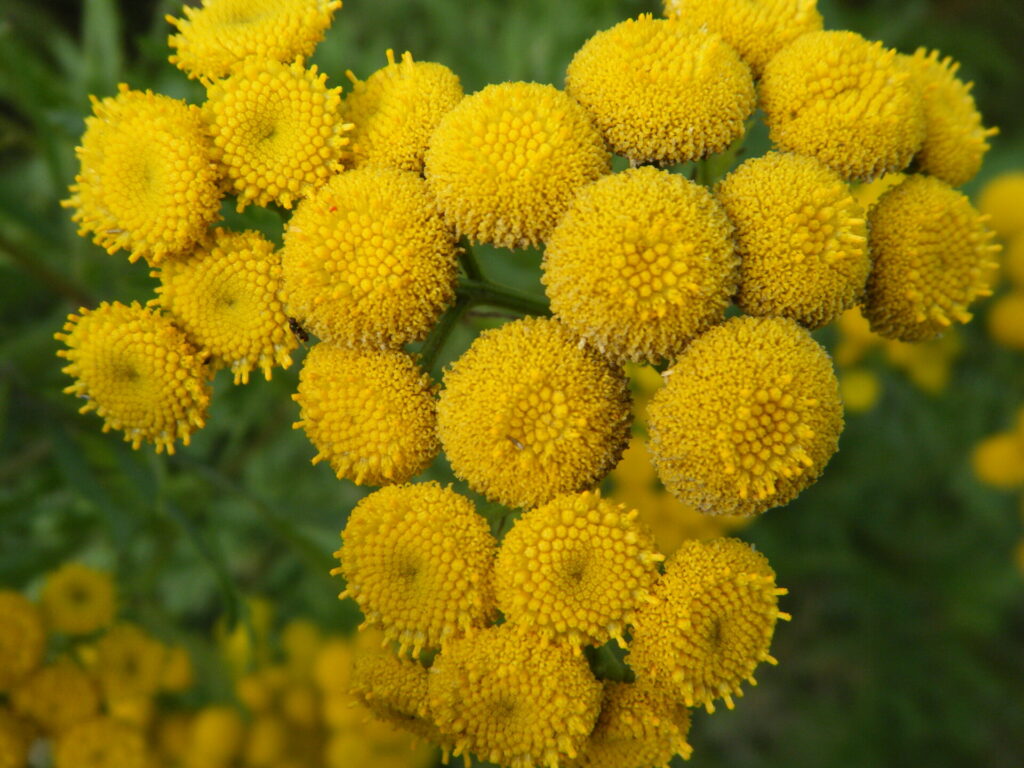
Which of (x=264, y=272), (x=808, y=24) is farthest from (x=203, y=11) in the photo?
(x=808, y=24)

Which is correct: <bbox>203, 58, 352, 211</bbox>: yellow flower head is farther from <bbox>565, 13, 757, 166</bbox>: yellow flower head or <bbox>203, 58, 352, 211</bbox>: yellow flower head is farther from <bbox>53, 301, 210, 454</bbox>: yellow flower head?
<bbox>565, 13, 757, 166</bbox>: yellow flower head

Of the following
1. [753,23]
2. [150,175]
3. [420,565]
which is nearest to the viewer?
[420,565]

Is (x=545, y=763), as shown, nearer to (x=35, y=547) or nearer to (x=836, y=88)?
(x=836, y=88)

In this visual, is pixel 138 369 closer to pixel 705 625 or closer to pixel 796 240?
pixel 705 625

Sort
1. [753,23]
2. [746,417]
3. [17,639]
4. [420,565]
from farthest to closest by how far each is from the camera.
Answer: [17,639]
[753,23]
[420,565]
[746,417]

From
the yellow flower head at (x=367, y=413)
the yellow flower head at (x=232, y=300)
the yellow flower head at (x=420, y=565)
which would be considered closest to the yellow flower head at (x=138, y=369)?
the yellow flower head at (x=232, y=300)

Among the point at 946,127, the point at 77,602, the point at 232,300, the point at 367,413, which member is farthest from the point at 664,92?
the point at 77,602

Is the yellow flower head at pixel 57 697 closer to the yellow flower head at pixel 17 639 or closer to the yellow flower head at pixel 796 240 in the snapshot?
the yellow flower head at pixel 17 639
